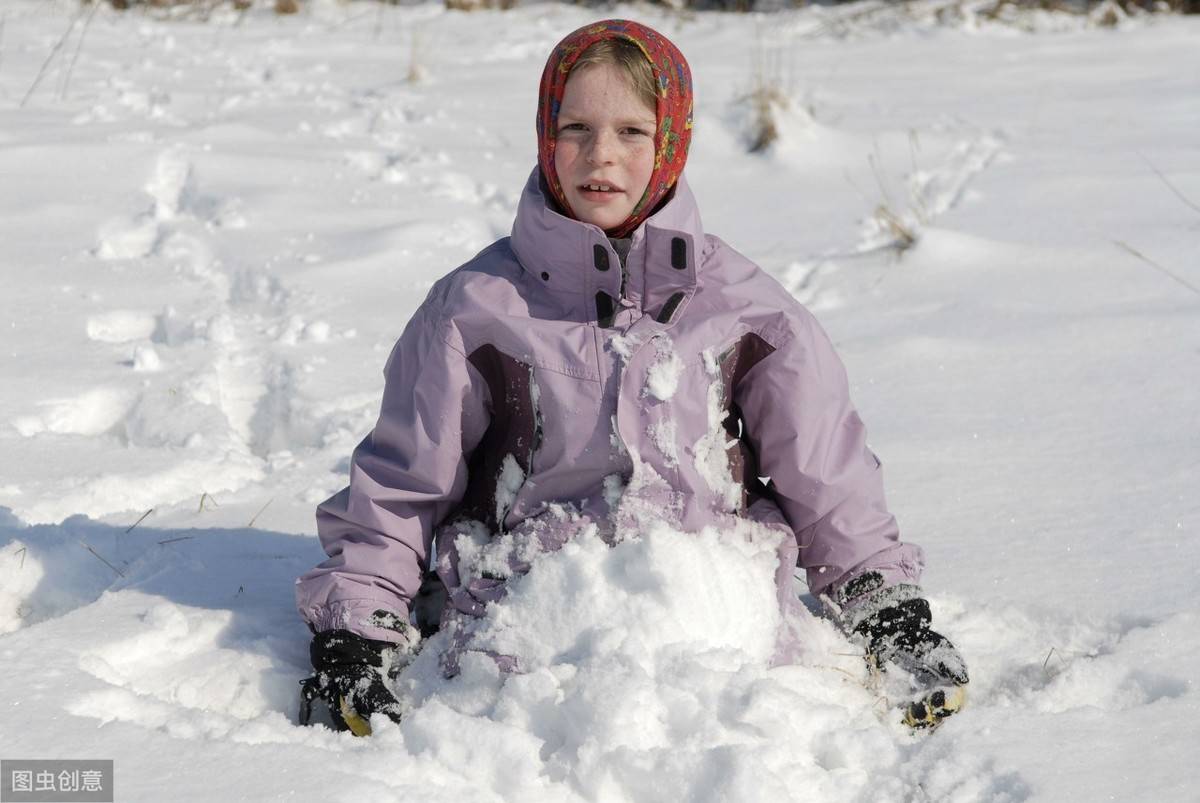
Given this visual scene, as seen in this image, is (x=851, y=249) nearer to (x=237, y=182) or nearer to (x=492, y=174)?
(x=492, y=174)

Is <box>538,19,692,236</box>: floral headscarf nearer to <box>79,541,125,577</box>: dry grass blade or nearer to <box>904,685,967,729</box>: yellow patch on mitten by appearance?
<box>904,685,967,729</box>: yellow patch on mitten

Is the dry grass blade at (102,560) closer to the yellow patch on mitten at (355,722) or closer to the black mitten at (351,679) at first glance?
the black mitten at (351,679)

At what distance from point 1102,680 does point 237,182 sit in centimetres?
362

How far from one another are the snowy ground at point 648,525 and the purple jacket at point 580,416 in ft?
0.47

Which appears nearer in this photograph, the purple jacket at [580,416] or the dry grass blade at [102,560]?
the purple jacket at [580,416]

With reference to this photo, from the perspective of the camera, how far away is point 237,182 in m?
4.72

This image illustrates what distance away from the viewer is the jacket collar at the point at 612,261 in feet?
6.59

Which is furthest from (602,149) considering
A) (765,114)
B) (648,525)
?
(765,114)

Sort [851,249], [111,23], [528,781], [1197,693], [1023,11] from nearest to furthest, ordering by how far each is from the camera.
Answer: [528,781]
[1197,693]
[851,249]
[1023,11]
[111,23]

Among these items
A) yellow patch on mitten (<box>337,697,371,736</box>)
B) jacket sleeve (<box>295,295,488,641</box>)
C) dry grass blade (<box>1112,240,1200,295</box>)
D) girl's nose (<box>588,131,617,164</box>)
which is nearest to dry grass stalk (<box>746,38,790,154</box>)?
dry grass blade (<box>1112,240,1200,295</box>)

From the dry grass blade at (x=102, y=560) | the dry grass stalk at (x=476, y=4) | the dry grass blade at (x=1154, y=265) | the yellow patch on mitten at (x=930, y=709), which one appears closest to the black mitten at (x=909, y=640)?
the yellow patch on mitten at (x=930, y=709)

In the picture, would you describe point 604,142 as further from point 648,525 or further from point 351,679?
point 351,679

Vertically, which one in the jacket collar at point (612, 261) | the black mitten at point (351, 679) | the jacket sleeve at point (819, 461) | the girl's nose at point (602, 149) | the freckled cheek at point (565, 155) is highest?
the girl's nose at point (602, 149)

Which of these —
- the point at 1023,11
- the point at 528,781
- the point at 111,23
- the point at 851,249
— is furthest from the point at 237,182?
the point at 1023,11
